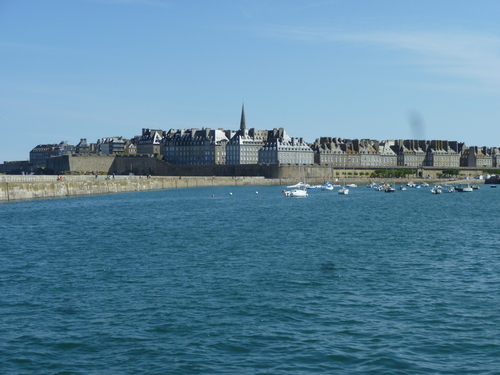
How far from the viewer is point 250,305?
51.5ft

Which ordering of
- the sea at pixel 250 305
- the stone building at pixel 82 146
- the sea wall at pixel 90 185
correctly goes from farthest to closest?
the stone building at pixel 82 146, the sea wall at pixel 90 185, the sea at pixel 250 305

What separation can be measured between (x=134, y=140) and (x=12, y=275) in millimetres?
162631

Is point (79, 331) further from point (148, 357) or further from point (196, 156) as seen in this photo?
point (196, 156)

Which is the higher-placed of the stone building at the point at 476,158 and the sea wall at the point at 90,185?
the stone building at the point at 476,158

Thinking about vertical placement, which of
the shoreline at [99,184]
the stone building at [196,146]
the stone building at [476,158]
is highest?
the stone building at [196,146]

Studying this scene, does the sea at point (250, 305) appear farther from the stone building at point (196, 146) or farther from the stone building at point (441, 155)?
the stone building at point (441, 155)

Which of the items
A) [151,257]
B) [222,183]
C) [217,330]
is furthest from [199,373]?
[222,183]

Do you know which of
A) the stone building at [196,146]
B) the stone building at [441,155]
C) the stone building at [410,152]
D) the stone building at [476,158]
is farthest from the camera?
the stone building at [476,158]

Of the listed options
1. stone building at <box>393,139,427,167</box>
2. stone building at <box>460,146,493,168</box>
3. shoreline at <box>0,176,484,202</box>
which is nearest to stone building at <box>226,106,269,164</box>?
shoreline at <box>0,176,484,202</box>

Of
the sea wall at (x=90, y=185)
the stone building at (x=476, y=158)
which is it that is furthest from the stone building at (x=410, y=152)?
the sea wall at (x=90, y=185)

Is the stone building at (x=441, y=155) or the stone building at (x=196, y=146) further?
the stone building at (x=441, y=155)

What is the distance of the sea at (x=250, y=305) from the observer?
39.0 ft

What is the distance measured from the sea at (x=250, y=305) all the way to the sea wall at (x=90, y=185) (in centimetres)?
3216

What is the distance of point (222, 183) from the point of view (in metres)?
113
